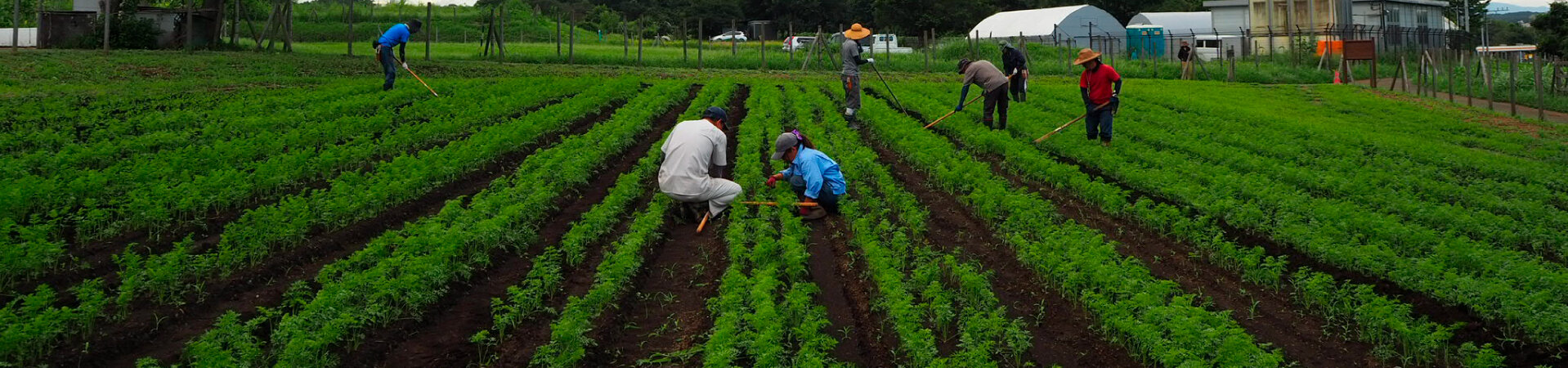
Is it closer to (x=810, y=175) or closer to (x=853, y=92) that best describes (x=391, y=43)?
(x=853, y=92)

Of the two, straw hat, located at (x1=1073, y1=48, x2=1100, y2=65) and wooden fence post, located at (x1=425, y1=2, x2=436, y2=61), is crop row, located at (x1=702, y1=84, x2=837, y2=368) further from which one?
wooden fence post, located at (x1=425, y1=2, x2=436, y2=61)

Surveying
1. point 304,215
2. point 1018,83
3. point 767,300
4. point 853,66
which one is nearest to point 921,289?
point 767,300

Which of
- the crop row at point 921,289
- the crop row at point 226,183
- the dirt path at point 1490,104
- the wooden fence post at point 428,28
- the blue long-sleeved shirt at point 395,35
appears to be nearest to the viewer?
the crop row at point 921,289

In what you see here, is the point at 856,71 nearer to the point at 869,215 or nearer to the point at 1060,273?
the point at 869,215

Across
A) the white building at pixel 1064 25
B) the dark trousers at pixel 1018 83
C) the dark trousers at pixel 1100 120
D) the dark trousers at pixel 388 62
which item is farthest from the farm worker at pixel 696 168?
the white building at pixel 1064 25

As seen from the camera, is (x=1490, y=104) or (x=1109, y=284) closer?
(x=1109, y=284)

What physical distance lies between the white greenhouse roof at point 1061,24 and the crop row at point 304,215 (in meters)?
41.4

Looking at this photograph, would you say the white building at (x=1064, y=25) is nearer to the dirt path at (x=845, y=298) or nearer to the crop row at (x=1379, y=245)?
the crop row at (x=1379, y=245)

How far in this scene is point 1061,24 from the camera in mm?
53844

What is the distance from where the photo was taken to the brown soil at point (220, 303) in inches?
278

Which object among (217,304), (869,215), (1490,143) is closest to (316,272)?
(217,304)

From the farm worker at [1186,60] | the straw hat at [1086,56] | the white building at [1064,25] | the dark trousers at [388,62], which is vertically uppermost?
the white building at [1064,25]

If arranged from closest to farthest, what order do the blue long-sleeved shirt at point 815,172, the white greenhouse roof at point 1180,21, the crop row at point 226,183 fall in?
the crop row at point 226,183
the blue long-sleeved shirt at point 815,172
the white greenhouse roof at point 1180,21

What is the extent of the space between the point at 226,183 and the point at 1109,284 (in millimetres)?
8261
